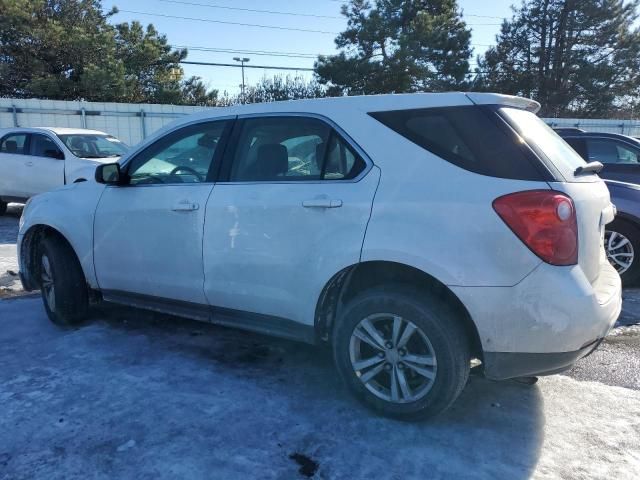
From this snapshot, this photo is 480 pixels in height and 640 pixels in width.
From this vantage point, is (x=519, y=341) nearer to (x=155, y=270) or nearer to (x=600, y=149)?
(x=155, y=270)

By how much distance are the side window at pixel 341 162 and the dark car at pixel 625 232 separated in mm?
3744

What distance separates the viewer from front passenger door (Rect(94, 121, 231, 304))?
12.0 ft

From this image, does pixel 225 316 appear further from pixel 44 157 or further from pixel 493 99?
pixel 44 157

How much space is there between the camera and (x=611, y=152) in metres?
7.74

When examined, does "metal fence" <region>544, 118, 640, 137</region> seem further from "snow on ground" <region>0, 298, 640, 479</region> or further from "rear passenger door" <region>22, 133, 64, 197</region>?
"snow on ground" <region>0, 298, 640, 479</region>

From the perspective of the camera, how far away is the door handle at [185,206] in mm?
3591

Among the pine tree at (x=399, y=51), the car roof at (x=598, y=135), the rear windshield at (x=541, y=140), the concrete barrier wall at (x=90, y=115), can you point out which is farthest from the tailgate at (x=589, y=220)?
the pine tree at (x=399, y=51)

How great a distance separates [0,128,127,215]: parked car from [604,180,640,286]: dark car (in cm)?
830

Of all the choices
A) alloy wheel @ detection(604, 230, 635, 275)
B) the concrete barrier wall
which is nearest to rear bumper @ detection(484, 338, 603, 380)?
alloy wheel @ detection(604, 230, 635, 275)

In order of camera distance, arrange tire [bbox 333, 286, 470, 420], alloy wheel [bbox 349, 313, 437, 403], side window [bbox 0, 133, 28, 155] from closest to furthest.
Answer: tire [bbox 333, 286, 470, 420]
alloy wheel [bbox 349, 313, 437, 403]
side window [bbox 0, 133, 28, 155]

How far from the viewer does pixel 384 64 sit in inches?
1187

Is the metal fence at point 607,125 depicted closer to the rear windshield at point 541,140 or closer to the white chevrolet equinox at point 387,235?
the rear windshield at point 541,140

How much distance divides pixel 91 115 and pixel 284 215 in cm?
1672

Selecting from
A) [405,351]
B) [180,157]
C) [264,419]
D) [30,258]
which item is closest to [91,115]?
[30,258]
